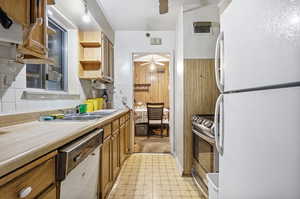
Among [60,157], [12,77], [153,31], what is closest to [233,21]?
[60,157]

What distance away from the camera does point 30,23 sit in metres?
1.12

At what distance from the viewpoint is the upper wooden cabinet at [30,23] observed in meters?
0.98

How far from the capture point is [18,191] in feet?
2.10

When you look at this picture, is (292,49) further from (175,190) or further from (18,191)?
(175,190)

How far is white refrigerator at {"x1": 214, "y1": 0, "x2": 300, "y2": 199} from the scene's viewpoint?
0.62 metres

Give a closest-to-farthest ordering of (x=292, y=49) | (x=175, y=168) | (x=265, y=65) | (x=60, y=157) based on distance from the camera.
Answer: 1. (x=292, y=49)
2. (x=265, y=65)
3. (x=60, y=157)
4. (x=175, y=168)

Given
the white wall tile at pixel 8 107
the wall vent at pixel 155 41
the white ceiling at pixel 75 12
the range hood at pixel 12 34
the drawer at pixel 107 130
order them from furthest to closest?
the wall vent at pixel 155 41, the white ceiling at pixel 75 12, the drawer at pixel 107 130, the white wall tile at pixel 8 107, the range hood at pixel 12 34

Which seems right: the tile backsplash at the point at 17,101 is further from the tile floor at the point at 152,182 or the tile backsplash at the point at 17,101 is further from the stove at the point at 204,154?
the stove at the point at 204,154

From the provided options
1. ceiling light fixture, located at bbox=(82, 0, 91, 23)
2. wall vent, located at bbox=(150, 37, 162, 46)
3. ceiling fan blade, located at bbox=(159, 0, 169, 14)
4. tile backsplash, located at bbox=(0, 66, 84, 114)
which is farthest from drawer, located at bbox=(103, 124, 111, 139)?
wall vent, located at bbox=(150, 37, 162, 46)

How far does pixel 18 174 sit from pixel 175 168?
2.68m

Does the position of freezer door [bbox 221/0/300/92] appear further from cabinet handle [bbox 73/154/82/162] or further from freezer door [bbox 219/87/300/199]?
cabinet handle [bbox 73/154/82/162]

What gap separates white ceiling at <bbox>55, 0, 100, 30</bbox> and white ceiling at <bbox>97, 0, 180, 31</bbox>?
0.39 m

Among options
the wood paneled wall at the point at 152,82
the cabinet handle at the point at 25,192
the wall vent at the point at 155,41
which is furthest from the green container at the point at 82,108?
the wood paneled wall at the point at 152,82

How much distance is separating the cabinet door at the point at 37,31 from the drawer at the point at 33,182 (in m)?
0.80
